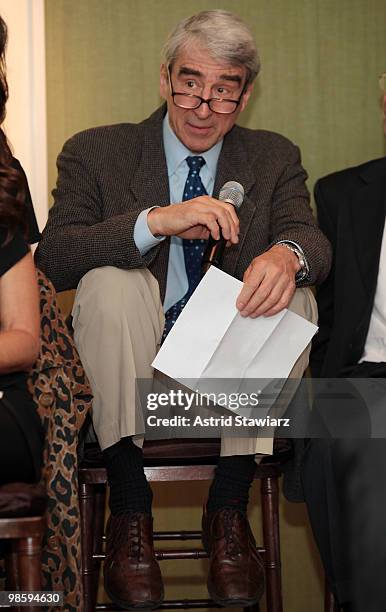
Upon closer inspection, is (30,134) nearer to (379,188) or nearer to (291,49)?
(291,49)

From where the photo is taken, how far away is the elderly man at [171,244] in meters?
2.09

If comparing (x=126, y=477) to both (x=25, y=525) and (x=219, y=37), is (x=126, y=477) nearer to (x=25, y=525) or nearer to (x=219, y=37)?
(x=25, y=525)

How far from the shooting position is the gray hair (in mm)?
2525

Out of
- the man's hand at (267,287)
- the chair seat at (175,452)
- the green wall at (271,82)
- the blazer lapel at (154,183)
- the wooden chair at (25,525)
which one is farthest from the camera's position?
the green wall at (271,82)

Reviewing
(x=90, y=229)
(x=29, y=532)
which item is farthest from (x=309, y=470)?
(x=29, y=532)

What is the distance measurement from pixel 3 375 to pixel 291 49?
5.84ft

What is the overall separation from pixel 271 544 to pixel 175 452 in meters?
0.37

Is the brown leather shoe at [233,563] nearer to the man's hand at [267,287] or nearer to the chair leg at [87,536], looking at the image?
Result: the chair leg at [87,536]

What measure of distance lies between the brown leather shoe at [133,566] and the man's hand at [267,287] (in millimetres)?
500

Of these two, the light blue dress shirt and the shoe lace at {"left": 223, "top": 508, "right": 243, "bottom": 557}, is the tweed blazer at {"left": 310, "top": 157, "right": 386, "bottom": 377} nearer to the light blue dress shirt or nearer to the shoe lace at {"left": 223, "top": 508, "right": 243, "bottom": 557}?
the light blue dress shirt

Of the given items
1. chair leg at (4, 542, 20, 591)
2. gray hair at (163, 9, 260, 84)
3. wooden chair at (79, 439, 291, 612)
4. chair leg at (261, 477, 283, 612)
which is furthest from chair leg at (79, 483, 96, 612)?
gray hair at (163, 9, 260, 84)

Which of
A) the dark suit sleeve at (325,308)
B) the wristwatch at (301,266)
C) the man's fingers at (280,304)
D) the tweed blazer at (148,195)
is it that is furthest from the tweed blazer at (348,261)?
the man's fingers at (280,304)

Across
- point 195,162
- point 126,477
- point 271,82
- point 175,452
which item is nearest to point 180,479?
point 175,452

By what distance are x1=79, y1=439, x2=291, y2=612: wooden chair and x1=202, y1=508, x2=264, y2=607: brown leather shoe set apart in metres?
0.16
